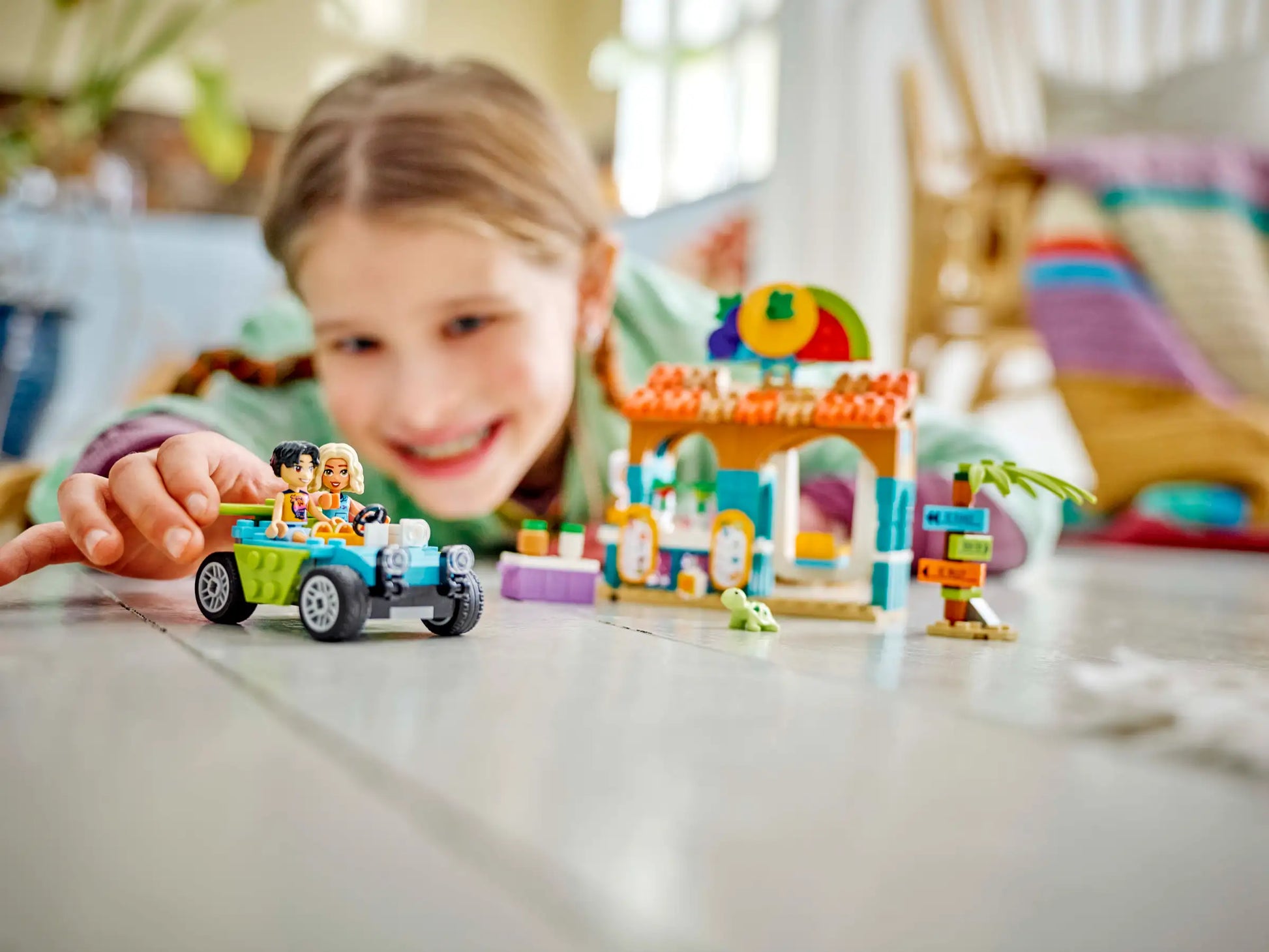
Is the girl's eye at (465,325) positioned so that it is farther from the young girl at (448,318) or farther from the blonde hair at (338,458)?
the blonde hair at (338,458)

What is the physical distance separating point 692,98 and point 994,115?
1363 mm

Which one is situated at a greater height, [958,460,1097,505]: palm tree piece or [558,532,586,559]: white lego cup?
[958,460,1097,505]: palm tree piece

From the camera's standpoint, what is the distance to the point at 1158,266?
7.15 ft

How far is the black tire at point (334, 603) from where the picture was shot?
0.65m

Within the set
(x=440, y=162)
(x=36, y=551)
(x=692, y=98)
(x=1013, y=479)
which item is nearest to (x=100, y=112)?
(x=440, y=162)

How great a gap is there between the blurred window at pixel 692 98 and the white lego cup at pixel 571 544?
2410 millimetres

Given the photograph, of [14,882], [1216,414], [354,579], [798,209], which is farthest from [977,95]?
[14,882]

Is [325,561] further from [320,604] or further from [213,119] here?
[213,119]

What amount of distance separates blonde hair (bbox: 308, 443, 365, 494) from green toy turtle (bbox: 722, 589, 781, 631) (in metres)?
0.27

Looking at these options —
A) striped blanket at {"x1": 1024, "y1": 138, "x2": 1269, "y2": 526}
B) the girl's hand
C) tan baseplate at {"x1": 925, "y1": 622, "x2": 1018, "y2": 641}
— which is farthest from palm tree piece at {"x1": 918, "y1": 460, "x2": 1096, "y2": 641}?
striped blanket at {"x1": 1024, "y1": 138, "x2": 1269, "y2": 526}

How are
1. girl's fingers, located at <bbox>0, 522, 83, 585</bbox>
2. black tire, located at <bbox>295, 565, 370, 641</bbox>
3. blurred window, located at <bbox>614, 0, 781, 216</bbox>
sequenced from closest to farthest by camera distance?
black tire, located at <bbox>295, 565, 370, 641</bbox> < girl's fingers, located at <bbox>0, 522, 83, 585</bbox> < blurred window, located at <bbox>614, 0, 781, 216</bbox>

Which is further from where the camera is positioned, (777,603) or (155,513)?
(777,603)

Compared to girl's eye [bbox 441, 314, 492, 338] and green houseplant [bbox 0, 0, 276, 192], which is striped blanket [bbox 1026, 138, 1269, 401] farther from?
green houseplant [bbox 0, 0, 276, 192]

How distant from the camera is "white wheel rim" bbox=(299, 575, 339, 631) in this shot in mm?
653
